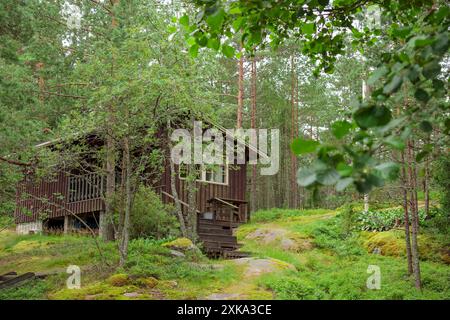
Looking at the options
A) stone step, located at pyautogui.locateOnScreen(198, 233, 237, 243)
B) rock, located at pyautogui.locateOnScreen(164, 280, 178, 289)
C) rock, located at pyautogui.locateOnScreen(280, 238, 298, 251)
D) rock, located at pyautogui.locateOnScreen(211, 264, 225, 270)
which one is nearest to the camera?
rock, located at pyautogui.locateOnScreen(164, 280, 178, 289)

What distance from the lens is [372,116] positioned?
2221 millimetres

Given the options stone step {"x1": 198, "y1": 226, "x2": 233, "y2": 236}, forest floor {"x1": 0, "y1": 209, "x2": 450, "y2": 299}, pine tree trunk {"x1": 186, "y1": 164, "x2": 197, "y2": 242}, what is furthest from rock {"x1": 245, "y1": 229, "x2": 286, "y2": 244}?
pine tree trunk {"x1": 186, "y1": 164, "x2": 197, "y2": 242}

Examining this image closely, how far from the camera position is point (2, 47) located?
470 inches

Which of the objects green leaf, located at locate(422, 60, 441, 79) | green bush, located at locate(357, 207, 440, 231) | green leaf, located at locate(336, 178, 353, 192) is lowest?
green bush, located at locate(357, 207, 440, 231)

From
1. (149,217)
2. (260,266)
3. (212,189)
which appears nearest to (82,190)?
(212,189)

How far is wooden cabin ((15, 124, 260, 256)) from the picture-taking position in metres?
16.8

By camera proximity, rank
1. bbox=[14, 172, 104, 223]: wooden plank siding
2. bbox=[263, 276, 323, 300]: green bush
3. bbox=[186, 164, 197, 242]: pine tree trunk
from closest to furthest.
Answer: bbox=[263, 276, 323, 300]: green bush < bbox=[186, 164, 197, 242]: pine tree trunk < bbox=[14, 172, 104, 223]: wooden plank siding

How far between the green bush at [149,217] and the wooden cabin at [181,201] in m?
1.21

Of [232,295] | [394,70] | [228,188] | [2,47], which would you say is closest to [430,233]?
[232,295]

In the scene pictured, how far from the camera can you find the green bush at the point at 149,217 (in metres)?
14.6

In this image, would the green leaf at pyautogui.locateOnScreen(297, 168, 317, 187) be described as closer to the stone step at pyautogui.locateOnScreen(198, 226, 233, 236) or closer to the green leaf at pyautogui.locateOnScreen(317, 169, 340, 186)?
the green leaf at pyautogui.locateOnScreen(317, 169, 340, 186)

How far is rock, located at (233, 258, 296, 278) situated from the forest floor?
0.02 m

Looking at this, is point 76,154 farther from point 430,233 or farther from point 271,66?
point 271,66

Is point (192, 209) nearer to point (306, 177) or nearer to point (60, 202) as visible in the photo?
point (60, 202)
